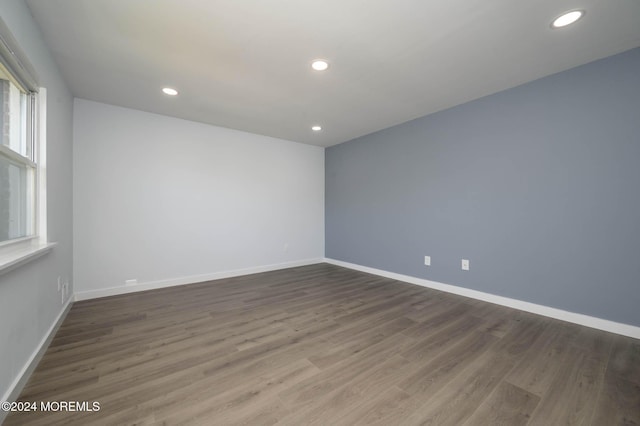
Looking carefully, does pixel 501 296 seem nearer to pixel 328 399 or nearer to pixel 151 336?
pixel 328 399

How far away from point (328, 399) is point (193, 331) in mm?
1488

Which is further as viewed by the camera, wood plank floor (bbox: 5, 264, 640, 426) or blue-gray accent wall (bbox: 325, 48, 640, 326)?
blue-gray accent wall (bbox: 325, 48, 640, 326)

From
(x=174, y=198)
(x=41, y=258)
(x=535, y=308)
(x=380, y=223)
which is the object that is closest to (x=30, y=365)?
(x=41, y=258)

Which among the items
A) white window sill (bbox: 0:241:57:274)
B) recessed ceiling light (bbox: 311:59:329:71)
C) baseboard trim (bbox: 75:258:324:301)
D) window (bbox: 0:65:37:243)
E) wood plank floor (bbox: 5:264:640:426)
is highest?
recessed ceiling light (bbox: 311:59:329:71)

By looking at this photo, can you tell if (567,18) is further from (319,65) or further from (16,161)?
(16,161)

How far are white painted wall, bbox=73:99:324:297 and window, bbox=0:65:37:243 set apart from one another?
52.4 inches

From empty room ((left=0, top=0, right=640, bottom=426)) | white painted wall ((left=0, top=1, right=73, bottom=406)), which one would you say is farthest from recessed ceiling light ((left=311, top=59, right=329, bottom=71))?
white painted wall ((left=0, top=1, right=73, bottom=406))

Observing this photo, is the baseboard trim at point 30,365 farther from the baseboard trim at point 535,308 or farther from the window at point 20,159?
the baseboard trim at point 535,308

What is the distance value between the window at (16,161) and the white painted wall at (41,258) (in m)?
0.16

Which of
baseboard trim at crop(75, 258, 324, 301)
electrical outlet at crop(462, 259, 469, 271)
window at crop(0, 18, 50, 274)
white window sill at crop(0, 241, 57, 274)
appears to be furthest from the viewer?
electrical outlet at crop(462, 259, 469, 271)

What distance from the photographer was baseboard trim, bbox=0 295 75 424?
1.36m

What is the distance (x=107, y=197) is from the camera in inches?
125

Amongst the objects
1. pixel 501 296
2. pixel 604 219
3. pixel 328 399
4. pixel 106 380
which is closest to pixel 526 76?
pixel 604 219

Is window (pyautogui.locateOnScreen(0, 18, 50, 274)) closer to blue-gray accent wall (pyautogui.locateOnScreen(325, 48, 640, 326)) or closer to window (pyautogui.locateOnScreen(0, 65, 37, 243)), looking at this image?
window (pyautogui.locateOnScreen(0, 65, 37, 243))
